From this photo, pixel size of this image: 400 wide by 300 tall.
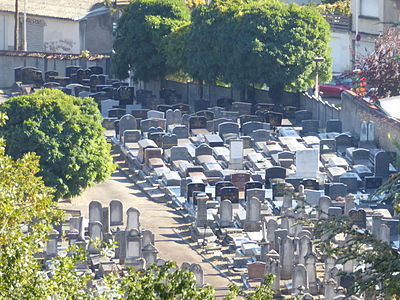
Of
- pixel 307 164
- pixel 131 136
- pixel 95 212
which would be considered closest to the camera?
pixel 95 212

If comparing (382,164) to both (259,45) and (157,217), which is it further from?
(259,45)

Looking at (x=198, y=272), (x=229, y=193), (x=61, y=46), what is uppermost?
(x=61, y=46)

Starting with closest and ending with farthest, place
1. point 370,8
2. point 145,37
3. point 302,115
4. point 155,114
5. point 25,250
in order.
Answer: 1. point 25,250
2. point 302,115
3. point 155,114
4. point 145,37
5. point 370,8

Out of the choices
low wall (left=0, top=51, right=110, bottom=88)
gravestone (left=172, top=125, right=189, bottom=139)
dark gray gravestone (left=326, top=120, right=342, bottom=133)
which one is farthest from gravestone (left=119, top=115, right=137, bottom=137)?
low wall (left=0, top=51, right=110, bottom=88)

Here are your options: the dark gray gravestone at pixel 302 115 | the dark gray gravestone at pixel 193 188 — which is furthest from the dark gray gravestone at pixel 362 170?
the dark gray gravestone at pixel 302 115

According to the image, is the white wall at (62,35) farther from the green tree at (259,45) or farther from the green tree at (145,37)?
the green tree at (259,45)

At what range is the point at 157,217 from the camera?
38.6 m

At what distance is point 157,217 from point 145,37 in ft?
62.8

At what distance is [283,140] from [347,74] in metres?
4.99

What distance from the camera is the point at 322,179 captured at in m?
41.4

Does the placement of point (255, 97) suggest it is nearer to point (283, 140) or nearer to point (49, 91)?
point (283, 140)

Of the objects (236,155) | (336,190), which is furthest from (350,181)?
(236,155)

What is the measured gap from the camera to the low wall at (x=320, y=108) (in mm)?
49469

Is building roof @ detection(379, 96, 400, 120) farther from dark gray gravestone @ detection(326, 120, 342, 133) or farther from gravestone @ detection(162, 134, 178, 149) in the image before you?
gravestone @ detection(162, 134, 178, 149)
